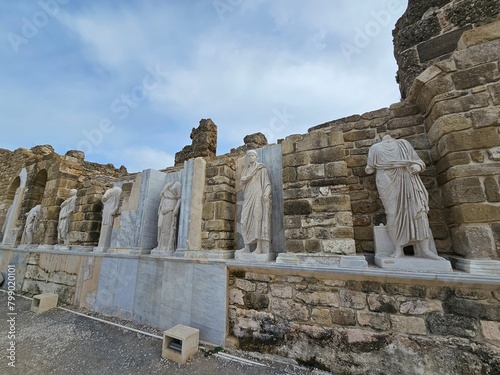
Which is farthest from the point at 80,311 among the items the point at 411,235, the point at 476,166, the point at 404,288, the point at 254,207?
the point at 476,166

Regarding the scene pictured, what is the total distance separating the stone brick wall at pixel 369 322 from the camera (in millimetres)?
1855

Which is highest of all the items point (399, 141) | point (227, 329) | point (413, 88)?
point (413, 88)

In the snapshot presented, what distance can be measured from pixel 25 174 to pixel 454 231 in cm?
1149

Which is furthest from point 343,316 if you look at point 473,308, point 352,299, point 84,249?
point 84,249

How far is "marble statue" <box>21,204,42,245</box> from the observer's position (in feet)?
20.0

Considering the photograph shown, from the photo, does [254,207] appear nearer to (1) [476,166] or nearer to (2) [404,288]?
(2) [404,288]

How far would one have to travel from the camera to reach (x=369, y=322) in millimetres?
2180

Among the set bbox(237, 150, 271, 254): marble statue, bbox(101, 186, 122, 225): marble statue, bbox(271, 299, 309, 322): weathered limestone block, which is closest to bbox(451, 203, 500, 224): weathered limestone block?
bbox(271, 299, 309, 322): weathered limestone block

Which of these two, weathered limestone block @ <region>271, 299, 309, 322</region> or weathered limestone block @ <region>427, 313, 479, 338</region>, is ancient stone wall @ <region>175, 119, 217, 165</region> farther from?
weathered limestone block @ <region>427, 313, 479, 338</region>

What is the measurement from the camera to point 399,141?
→ 8.53 ft

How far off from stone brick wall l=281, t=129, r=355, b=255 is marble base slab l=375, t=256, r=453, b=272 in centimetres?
34

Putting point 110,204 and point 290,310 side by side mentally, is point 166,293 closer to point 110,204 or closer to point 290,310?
point 290,310

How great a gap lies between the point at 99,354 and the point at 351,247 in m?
3.39

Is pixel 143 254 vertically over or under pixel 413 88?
under
